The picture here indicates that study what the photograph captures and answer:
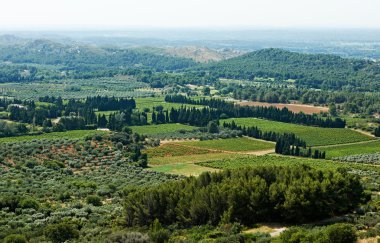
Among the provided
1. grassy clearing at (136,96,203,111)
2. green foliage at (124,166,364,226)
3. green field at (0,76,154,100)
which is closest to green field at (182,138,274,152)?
grassy clearing at (136,96,203,111)

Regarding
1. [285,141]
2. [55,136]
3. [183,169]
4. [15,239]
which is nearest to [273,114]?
[285,141]

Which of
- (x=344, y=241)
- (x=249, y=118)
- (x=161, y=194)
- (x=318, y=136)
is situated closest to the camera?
(x=344, y=241)

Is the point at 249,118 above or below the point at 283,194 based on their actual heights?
below

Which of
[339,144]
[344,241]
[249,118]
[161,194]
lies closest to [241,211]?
[161,194]

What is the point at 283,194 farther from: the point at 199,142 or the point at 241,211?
the point at 199,142

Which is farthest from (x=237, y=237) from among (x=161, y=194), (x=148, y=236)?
(x=161, y=194)

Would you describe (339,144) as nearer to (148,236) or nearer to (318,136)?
(318,136)

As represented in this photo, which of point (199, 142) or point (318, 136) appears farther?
point (318, 136)

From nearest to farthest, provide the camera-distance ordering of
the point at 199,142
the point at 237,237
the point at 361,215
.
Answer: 1. the point at 237,237
2. the point at 361,215
3. the point at 199,142

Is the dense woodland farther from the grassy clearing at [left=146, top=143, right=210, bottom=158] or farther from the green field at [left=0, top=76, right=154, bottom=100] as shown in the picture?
the green field at [left=0, top=76, right=154, bottom=100]
